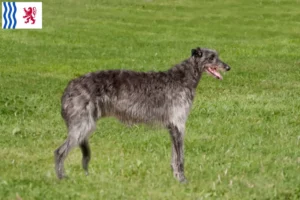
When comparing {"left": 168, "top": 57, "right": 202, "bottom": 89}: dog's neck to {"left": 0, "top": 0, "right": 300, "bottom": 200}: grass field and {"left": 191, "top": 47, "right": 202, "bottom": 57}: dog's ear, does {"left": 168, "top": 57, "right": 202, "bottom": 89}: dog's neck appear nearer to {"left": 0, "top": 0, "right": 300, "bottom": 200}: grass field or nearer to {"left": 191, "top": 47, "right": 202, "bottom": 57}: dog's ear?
{"left": 191, "top": 47, "right": 202, "bottom": 57}: dog's ear

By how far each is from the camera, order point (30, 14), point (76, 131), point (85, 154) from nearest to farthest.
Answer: point (76, 131)
point (85, 154)
point (30, 14)

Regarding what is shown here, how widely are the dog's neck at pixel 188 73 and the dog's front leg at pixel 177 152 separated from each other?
2.24 ft

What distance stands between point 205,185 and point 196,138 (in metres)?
3.64

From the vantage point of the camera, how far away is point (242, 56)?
2972 centimetres

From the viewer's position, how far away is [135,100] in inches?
419

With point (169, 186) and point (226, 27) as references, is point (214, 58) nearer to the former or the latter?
point (169, 186)

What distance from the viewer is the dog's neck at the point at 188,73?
11.0 meters

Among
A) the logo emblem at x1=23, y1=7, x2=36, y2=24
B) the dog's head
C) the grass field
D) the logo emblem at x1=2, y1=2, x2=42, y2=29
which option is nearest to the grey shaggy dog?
the dog's head

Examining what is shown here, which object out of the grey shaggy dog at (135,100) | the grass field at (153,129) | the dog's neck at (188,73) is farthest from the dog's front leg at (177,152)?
the dog's neck at (188,73)

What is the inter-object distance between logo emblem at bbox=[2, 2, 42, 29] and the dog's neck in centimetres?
2645

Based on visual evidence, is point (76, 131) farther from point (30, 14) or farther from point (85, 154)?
point (30, 14)

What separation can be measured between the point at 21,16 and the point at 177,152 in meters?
29.2

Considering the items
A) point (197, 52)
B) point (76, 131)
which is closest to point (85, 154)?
point (76, 131)

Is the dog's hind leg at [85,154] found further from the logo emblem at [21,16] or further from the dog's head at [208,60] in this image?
the logo emblem at [21,16]
